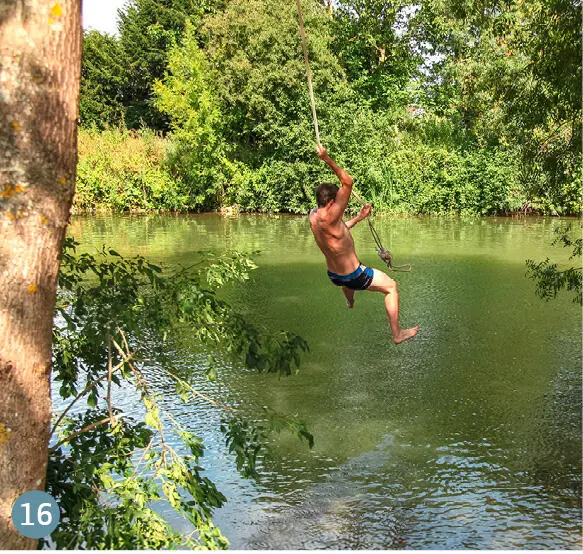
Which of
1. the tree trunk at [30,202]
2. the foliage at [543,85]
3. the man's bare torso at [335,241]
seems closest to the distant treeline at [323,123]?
the foliage at [543,85]

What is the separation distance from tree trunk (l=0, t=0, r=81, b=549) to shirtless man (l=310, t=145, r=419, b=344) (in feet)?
8.48

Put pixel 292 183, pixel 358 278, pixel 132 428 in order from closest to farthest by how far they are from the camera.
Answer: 1. pixel 132 428
2. pixel 358 278
3. pixel 292 183

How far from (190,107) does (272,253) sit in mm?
10357

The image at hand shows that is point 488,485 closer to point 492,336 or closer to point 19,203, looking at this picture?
point 492,336

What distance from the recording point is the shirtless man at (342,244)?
5.79m

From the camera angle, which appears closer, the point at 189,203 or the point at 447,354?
the point at 447,354

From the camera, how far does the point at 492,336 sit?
1160 cm

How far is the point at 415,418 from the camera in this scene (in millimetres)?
8680

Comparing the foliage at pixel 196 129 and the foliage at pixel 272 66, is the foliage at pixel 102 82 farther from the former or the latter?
the foliage at pixel 272 66

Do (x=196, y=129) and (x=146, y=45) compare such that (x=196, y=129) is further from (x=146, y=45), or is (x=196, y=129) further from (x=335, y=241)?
(x=335, y=241)

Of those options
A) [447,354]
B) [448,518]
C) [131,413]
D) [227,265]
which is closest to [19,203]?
[227,265]

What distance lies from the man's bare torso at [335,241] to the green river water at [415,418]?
153 centimetres

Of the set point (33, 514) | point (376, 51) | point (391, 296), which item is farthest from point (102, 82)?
point (33, 514)

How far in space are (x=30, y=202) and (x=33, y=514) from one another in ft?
3.69
